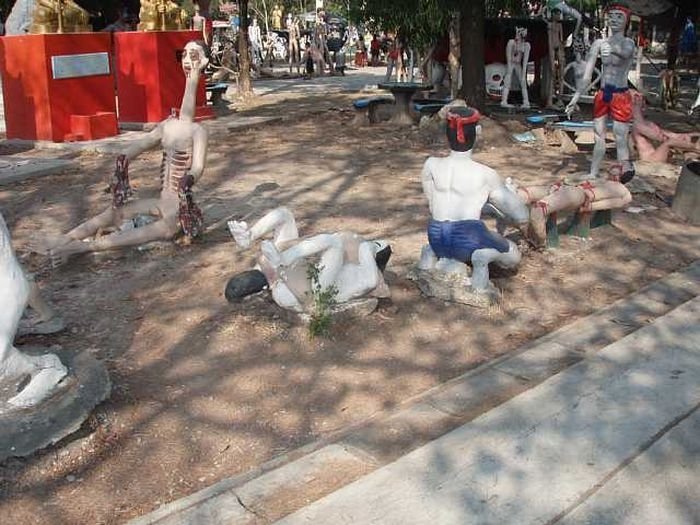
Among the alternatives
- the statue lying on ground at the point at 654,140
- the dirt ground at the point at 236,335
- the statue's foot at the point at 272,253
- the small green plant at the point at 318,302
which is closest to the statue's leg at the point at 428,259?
the dirt ground at the point at 236,335

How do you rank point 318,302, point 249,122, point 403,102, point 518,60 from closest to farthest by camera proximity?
point 318,302
point 403,102
point 249,122
point 518,60

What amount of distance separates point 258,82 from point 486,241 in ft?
66.5

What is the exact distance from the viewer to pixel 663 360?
432cm

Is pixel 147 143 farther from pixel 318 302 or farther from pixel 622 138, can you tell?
pixel 622 138

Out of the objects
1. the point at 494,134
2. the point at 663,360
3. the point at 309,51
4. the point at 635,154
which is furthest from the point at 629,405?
the point at 309,51

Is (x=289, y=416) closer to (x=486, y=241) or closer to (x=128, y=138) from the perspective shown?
(x=486, y=241)

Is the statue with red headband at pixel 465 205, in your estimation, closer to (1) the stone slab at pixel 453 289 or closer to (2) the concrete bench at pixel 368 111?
(1) the stone slab at pixel 453 289

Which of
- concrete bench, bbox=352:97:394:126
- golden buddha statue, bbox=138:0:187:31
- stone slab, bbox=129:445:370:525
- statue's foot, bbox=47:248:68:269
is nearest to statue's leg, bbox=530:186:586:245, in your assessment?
stone slab, bbox=129:445:370:525

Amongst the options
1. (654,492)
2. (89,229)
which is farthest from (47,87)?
(654,492)

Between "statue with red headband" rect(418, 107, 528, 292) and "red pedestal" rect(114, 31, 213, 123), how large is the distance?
8.77 metres

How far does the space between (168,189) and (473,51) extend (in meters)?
7.38

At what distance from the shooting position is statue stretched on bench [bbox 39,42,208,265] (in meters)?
6.25

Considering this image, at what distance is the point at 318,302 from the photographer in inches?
187

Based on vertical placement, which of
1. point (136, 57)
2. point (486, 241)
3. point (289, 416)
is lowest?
point (289, 416)
